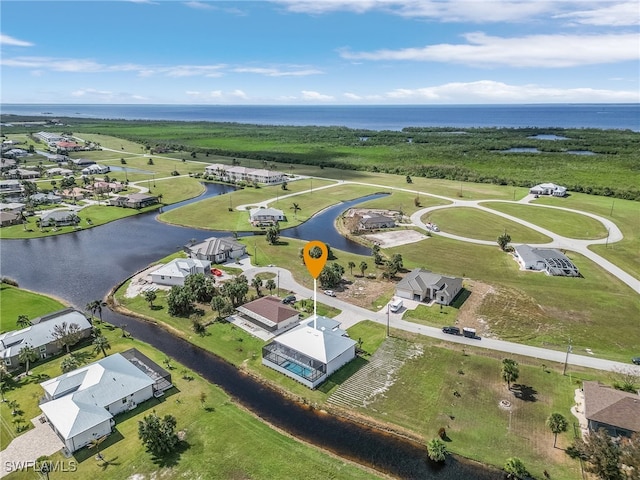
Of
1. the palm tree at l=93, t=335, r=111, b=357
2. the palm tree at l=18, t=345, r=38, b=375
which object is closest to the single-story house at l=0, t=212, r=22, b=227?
the palm tree at l=18, t=345, r=38, b=375

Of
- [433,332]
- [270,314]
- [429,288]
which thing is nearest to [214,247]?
[270,314]

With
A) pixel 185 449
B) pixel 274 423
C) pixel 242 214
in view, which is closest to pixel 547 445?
pixel 274 423

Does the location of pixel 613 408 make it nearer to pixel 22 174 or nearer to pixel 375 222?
pixel 375 222

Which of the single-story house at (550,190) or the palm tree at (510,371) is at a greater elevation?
the single-story house at (550,190)

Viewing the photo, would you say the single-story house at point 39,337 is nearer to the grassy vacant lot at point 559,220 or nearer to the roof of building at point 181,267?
the roof of building at point 181,267

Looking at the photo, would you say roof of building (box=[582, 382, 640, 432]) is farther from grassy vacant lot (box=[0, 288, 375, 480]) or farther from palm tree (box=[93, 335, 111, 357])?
palm tree (box=[93, 335, 111, 357])

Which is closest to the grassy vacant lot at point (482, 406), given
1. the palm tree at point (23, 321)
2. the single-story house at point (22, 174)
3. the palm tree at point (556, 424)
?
the palm tree at point (556, 424)
